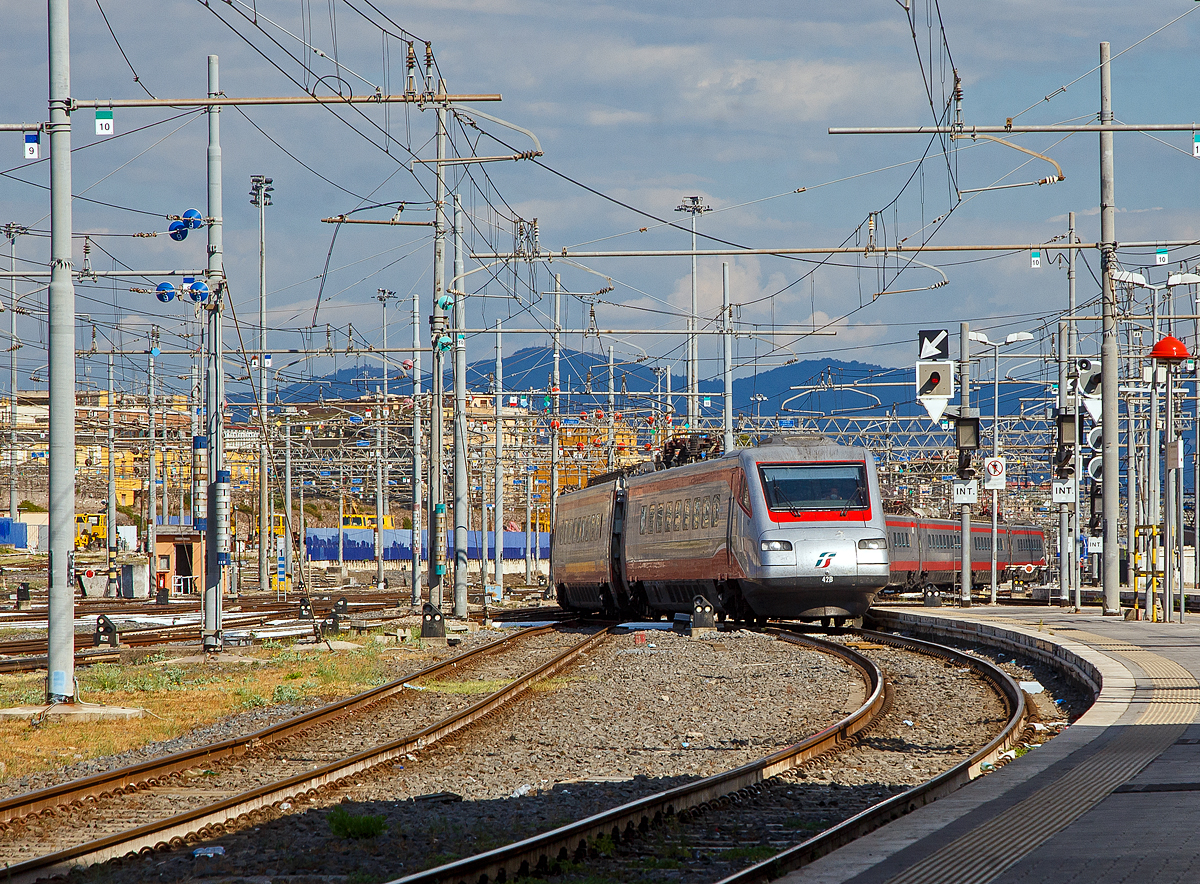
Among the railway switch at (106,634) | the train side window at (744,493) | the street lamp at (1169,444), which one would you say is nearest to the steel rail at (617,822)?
the train side window at (744,493)

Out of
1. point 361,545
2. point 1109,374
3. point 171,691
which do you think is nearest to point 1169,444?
point 1109,374

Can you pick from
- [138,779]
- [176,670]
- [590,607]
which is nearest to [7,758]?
[138,779]

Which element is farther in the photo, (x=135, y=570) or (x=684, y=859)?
(x=135, y=570)

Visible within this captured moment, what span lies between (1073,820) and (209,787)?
580 centimetres

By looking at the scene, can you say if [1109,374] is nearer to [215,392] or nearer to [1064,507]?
[1064,507]

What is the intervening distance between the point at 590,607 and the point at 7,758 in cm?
2584

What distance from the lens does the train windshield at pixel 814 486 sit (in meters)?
24.4

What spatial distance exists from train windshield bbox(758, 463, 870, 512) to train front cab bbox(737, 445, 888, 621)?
0.06 ft

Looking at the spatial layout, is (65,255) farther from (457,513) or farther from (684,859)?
(457,513)

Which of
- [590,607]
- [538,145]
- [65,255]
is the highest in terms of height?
[538,145]

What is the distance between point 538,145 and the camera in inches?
866

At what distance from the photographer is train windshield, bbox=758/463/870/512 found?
80.1ft

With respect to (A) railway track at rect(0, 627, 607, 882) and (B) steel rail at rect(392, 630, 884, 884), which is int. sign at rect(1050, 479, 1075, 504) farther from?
(B) steel rail at rect(392, 630, 884, 884)

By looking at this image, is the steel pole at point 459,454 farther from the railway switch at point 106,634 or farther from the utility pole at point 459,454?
the railway switch at point 106,634
